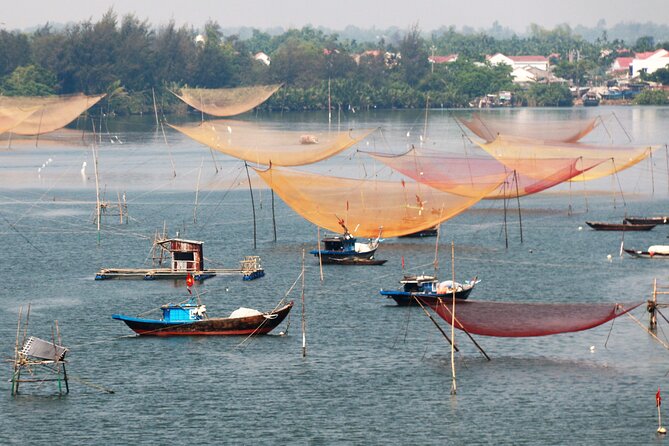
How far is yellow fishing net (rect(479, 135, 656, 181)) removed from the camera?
68.3 m

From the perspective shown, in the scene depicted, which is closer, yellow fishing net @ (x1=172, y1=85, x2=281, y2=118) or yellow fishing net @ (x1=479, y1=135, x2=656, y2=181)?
yellow fishing net @ (x1=479, y1=135, x2=656, y2=181)

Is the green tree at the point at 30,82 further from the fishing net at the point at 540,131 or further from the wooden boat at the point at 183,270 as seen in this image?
the wooden boat at the point at 183,270

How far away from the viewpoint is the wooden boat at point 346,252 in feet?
171

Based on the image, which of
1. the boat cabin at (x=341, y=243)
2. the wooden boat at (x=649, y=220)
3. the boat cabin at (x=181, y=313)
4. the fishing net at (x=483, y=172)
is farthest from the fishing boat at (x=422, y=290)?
the wooden boat at (x=649, y=220)

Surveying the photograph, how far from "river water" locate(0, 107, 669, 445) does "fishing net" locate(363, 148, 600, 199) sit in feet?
7.04

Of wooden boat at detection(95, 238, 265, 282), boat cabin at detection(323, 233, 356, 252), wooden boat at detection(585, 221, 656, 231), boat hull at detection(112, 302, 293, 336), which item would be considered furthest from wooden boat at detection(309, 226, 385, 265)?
wooden boat at detection(585, 221, 656, 231)

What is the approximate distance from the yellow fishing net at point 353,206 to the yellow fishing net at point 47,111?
33.8 meters

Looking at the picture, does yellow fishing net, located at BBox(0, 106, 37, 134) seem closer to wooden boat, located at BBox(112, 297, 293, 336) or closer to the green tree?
wooden boat, located at BBox(112, 297, 293, 336)

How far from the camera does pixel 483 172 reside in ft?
205

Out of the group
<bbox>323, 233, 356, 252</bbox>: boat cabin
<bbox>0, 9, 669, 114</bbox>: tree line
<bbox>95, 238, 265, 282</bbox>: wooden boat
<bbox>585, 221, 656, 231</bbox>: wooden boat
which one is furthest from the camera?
<bbox>0, 9, 669, 114</bbox>: tree line

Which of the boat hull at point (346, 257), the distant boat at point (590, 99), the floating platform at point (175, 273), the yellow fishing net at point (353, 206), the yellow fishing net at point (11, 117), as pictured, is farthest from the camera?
the distant boat at point (590, 99)

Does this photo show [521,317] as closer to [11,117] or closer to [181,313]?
[181,313]

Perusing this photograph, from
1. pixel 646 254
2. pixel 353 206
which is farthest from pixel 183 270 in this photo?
pixel 646 254

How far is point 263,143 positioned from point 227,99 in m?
20.7
